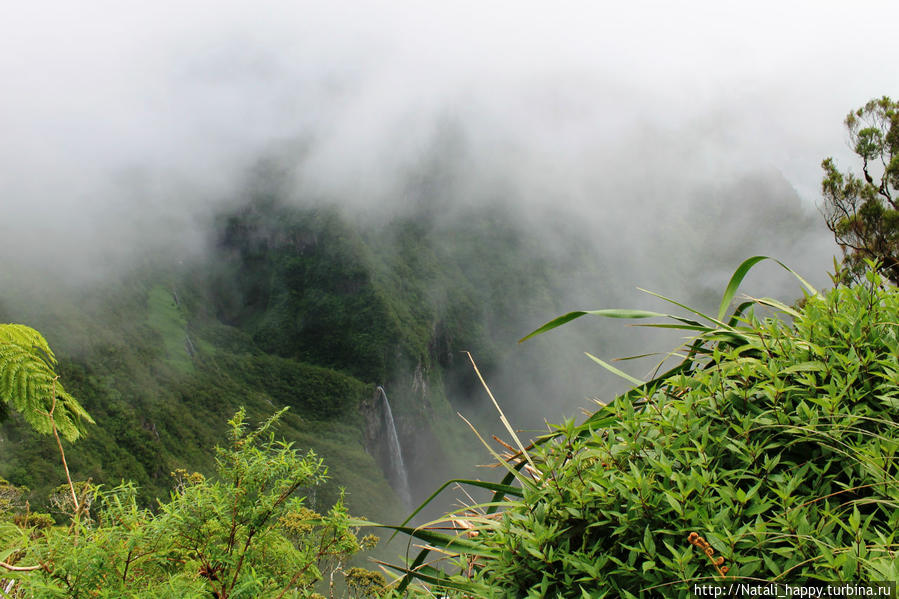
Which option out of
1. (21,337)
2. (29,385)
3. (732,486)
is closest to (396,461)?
(21,337)

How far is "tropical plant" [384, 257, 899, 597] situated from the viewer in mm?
882

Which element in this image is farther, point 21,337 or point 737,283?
point 21,337

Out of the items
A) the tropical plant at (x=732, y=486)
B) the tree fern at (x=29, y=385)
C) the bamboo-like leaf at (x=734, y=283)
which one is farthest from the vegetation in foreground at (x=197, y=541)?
the tree fern at (x=29, y=385)

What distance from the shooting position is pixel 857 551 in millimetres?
790

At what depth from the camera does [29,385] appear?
3.51 m

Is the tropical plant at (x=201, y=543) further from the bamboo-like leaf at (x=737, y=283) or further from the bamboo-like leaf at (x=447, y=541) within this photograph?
the bamboo-like leaf at (x=737, y=283)

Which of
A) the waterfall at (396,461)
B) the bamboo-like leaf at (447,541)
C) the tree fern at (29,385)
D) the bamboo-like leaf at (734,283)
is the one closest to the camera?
the bamboo-like leaf at (447,541)

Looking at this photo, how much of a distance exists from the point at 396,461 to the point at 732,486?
92.5m

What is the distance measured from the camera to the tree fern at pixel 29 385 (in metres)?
3.41

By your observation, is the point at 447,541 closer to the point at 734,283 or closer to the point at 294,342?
the point at 734,283

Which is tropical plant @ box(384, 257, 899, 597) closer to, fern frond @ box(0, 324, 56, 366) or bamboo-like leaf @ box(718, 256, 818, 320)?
bamboo-like leaf @ box(718, 256, 818, 320)

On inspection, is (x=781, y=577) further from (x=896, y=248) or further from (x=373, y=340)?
(x=373, y=340)

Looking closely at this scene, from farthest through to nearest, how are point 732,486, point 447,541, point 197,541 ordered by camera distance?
point 197,541
point 447,541
point 732,486

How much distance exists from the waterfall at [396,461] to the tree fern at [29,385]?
83639mm
